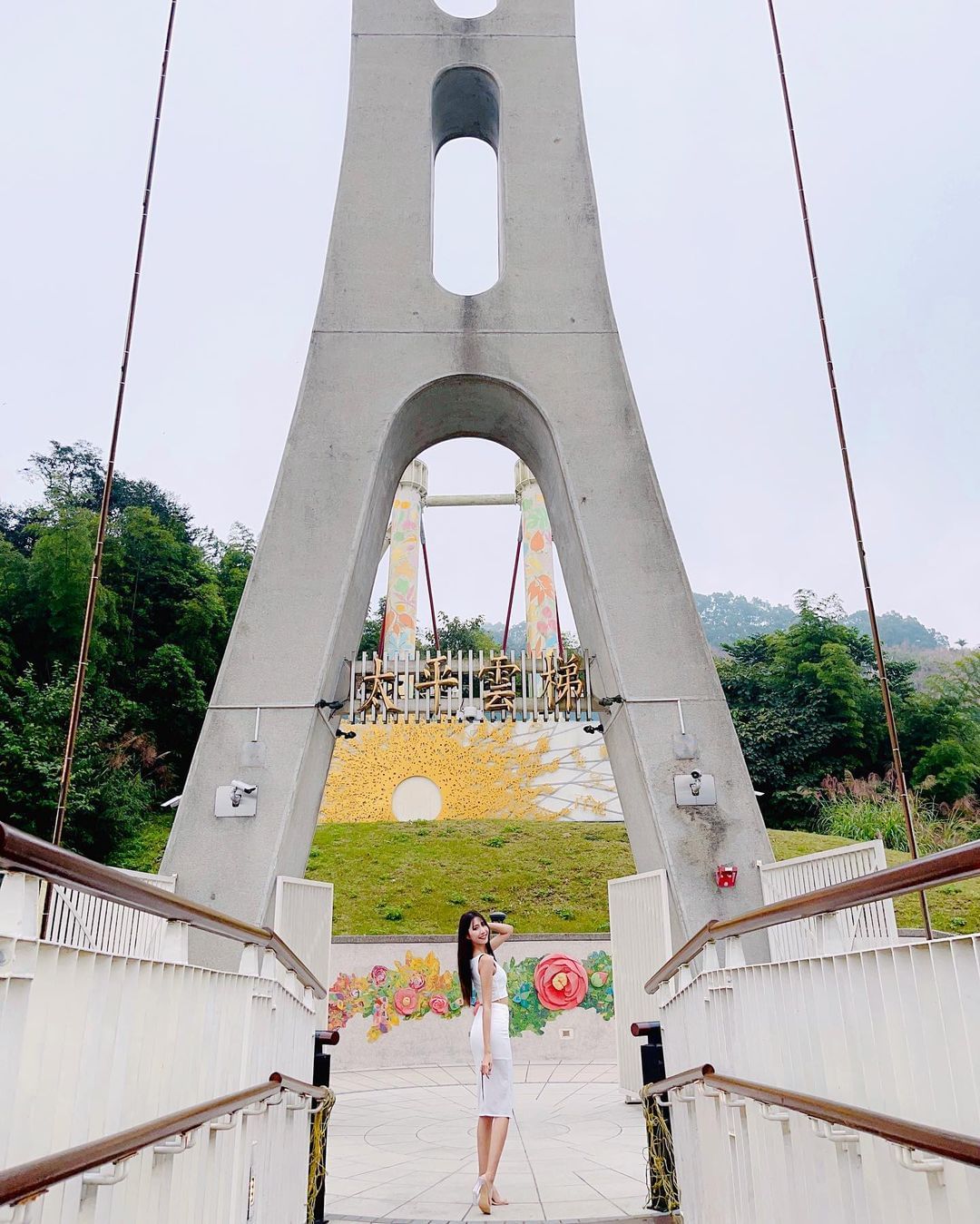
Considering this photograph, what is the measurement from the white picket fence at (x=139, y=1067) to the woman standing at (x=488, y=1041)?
40.7 inches

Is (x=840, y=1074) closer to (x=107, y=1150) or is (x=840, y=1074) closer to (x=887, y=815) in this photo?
(x=107, y=1150)

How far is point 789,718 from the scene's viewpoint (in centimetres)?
2588

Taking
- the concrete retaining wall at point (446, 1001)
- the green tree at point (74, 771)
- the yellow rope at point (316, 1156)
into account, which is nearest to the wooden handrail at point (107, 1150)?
the yellow rope at point (316, 1156)

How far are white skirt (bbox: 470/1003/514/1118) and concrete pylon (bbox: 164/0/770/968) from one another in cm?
269

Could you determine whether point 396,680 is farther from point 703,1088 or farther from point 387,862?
point 387,862

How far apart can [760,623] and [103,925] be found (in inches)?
4646

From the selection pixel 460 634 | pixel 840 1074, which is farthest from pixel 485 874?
pixel 460 634

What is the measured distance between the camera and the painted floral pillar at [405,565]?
2309 cm

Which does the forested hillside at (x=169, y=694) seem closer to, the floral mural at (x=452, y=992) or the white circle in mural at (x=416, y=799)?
the white circle in mural at (x=416, y=799)

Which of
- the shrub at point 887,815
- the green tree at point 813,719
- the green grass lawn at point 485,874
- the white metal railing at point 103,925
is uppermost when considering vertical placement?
the green tree at point 813,719

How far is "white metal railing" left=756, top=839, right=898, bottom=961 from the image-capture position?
5.80 m

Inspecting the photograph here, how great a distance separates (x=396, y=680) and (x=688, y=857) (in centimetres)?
275

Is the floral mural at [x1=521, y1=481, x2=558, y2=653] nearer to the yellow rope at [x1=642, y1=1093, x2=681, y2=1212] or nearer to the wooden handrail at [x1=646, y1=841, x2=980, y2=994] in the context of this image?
the yellow rope at [x1=642, y1=1093, x2=681, y2=1212]

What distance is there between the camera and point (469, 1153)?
582 centimetres
